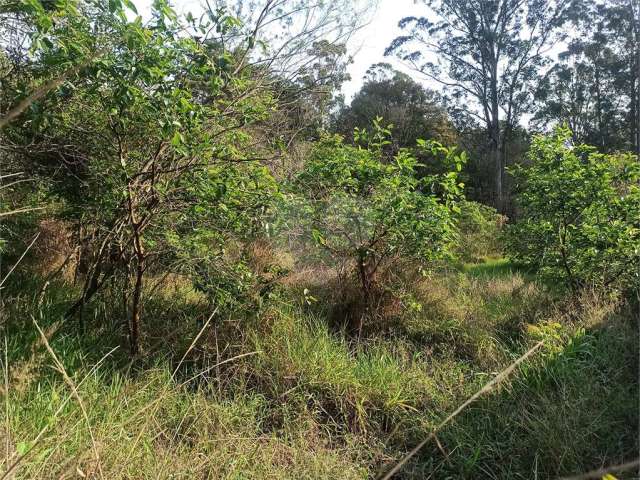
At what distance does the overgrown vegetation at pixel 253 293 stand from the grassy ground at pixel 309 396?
0.02 meters

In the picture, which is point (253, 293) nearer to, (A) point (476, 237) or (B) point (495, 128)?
(A) point (476, 237)

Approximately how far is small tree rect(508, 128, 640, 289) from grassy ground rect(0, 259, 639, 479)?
1.19 feet

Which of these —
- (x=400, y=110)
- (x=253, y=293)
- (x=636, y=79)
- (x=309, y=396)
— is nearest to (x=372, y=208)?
(x=253, y=293)

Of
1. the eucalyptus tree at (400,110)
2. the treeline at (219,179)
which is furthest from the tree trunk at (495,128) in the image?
the treeline at (219,179)

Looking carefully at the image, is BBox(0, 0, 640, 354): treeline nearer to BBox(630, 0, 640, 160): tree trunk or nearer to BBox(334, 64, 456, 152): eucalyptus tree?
BBox(334, 64, 456, 152): eucalyptus tree

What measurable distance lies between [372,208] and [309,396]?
6.37ft

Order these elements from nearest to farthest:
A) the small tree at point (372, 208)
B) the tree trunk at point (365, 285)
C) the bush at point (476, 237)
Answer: the small tree at point (372, 208) < the tree trunk at point (365, 285) < the bush at point (476, 237)

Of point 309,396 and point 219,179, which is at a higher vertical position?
point 219,179

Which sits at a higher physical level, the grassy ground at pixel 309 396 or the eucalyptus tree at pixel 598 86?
the eucalyptus tree at pixel 598 86

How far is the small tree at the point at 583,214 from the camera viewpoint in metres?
4.16

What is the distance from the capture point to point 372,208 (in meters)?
4.34

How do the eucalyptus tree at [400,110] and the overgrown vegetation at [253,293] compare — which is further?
the eucalyptus tree at [400,110]

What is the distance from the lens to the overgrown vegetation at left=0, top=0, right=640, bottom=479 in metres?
2.34

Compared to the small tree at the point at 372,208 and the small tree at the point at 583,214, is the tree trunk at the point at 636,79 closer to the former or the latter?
the small tree at the point at 583,214
